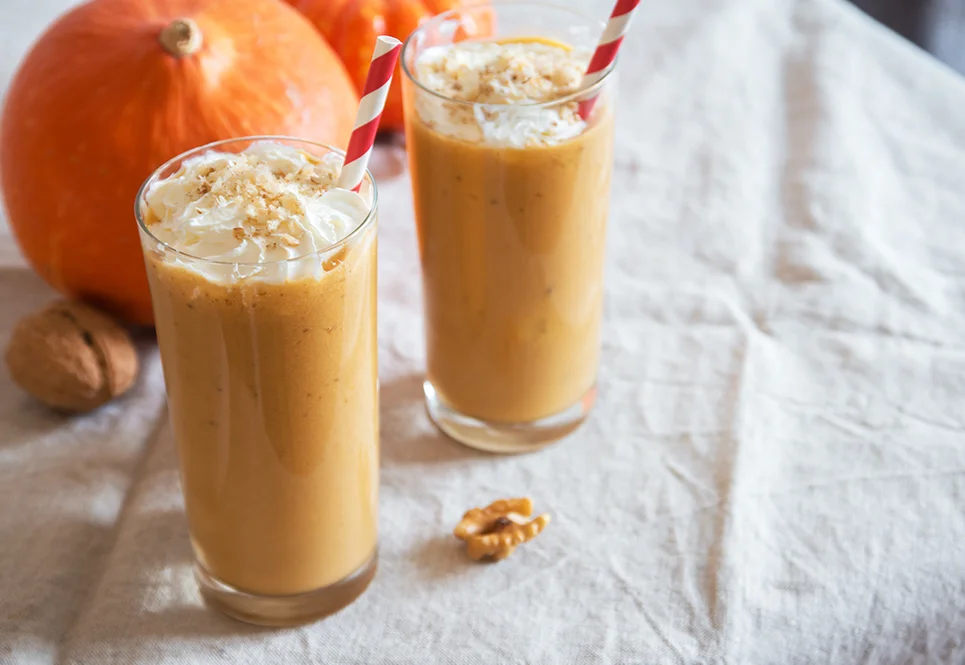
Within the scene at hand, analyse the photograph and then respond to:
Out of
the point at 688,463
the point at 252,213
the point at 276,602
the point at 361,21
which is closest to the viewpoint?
A: the point at 252,213

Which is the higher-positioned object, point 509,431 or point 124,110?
point 124,110

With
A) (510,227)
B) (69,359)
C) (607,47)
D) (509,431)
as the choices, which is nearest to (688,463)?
(509,431)

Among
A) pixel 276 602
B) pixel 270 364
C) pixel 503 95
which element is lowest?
pixel 276 602

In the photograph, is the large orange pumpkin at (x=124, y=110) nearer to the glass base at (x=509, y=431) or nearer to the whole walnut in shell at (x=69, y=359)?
the whole walnut in shell at (x=69, y=359)

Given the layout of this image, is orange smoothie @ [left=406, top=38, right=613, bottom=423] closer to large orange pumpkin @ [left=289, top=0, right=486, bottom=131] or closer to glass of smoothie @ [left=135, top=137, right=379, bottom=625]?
glass of smoothie @ [left=135, top=137, right=379, bottom=625]

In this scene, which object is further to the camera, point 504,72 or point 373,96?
point 504,72

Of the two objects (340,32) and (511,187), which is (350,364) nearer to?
(511,187)

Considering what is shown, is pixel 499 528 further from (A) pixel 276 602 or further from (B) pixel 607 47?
(B) pixel 607 47
